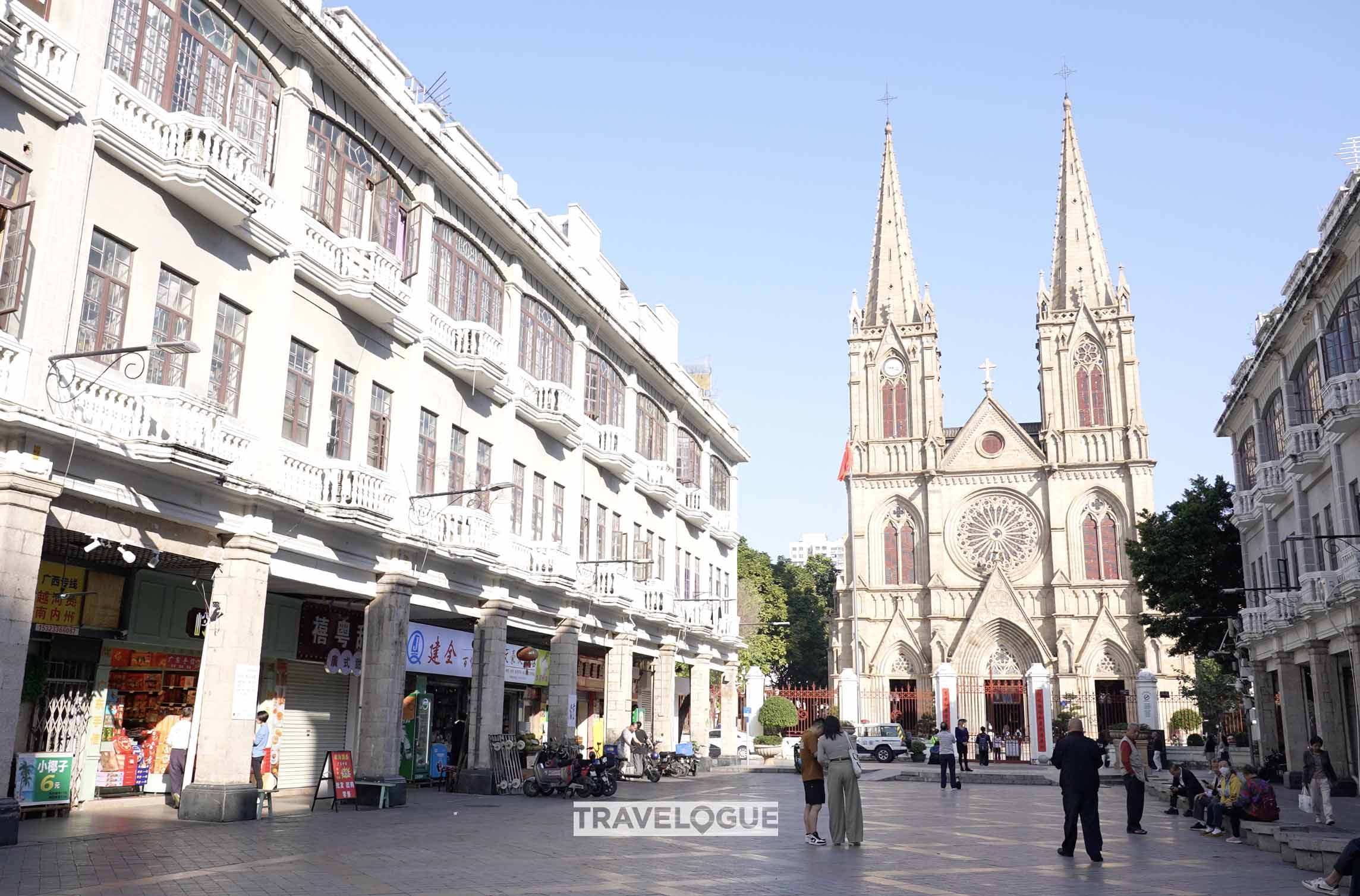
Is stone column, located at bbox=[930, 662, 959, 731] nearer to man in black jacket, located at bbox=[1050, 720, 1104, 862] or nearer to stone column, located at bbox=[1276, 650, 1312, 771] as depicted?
stone column, located at bbox=[1276, 650, 1312, 771]

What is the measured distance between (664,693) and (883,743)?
17085 mm

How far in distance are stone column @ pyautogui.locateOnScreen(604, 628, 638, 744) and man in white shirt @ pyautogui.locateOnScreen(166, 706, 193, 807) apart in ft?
48.0

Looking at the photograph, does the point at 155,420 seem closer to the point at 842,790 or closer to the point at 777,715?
the point at 842,790

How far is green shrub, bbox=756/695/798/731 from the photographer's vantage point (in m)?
54.0

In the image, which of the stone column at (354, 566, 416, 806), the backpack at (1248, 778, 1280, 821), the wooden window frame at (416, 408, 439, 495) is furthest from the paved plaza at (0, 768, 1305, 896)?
the wooden window frame at (416, 408, 439, 495)

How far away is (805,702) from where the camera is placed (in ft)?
193

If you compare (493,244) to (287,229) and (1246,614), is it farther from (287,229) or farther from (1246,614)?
(1246,614)

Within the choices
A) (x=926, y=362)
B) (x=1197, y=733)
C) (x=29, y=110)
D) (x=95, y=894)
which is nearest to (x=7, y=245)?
(x=29, y=110)

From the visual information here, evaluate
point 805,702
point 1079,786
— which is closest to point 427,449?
point 1079,786

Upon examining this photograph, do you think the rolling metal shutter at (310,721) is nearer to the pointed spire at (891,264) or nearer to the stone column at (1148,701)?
the stone column at (1148,701)

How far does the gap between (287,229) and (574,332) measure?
1162cm

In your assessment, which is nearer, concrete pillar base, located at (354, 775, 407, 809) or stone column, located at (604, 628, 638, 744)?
concrete pillar base, located at (354, 775, 407, 809)

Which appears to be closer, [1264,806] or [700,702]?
A: [1264,806]

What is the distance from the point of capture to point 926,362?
236ft
